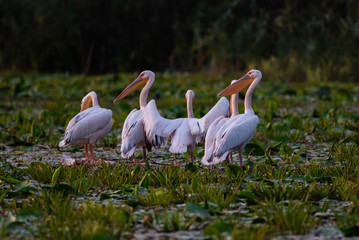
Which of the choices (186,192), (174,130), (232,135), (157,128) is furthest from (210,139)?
(186,192)

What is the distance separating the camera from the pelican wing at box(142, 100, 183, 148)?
17.4ft

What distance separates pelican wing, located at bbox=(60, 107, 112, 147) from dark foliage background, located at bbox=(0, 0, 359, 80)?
963cm

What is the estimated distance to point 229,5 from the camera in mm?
18297

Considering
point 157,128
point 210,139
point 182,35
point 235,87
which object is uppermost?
point 182,35

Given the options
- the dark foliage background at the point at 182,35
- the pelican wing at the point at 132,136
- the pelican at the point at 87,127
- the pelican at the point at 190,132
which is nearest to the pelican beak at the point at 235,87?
the pelican at the point at 190,132

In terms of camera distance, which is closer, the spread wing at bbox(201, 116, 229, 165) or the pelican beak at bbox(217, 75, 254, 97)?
the spread wing at bbox(201, 116, 229, 165)

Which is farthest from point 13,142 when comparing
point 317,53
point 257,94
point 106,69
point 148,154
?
point 106,69

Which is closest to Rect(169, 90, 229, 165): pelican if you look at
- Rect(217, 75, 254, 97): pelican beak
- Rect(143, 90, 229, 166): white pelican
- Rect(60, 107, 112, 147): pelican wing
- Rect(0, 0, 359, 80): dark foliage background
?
Rect(143, 90, 229, 166): white pelican

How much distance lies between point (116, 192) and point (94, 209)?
2.17 ft

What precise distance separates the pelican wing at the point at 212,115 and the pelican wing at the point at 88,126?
0.90 metres

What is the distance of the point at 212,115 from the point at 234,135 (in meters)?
0.61

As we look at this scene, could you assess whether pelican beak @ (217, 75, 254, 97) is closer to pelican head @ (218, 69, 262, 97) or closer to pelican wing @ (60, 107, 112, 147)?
pelican head @ (218, 69, 262, 97)

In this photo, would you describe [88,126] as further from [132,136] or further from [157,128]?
[157,128]

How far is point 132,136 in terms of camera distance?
5387 millimetres
